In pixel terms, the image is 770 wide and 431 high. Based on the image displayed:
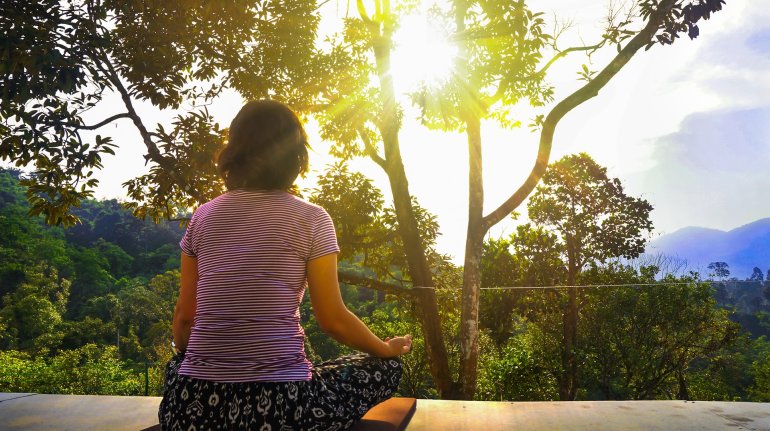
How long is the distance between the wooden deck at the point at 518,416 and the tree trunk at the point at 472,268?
3.51 m

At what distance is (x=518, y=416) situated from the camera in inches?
114

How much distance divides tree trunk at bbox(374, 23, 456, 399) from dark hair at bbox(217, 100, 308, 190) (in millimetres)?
5345

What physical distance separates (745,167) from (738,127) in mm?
18050

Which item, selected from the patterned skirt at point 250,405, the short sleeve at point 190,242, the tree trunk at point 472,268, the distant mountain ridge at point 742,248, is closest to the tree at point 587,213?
the tree trunk at point 472,268

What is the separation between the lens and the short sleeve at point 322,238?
1449mm

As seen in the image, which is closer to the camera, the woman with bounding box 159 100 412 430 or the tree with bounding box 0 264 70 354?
the woman with bounding box 159 100 412 430

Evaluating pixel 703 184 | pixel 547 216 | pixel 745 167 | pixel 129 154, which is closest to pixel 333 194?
pixel 129 154

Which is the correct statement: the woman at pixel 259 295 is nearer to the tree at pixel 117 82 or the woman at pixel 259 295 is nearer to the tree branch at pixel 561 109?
the tree at pixel 117 82

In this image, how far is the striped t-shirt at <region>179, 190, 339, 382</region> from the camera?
1390mm

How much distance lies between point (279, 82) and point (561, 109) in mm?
2815

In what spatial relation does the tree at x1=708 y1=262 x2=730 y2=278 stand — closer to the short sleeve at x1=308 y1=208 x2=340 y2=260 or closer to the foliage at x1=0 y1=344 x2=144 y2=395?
the short sleeve at x1=308 y1=208 x2=340 y2=260

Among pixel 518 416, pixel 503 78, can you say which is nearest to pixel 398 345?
pixel 518 416

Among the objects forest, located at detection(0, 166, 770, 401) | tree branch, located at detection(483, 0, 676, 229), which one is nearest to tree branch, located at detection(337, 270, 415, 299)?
forest, located at detection(0, 166, 770, 401)

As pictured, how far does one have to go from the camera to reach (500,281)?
35.5 feet
